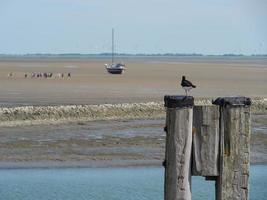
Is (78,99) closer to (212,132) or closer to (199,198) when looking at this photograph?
(199,198)

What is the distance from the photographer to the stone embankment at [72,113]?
27.5 meters

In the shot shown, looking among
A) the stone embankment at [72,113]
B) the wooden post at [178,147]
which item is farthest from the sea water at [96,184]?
the wooden post at [178,147]

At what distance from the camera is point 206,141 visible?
570 cm

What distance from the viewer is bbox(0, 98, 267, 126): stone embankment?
2752 cm

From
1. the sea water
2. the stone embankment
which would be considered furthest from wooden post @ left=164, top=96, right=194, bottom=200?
the stone embankment

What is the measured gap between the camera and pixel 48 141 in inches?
906

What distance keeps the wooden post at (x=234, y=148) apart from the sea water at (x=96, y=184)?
970 cm

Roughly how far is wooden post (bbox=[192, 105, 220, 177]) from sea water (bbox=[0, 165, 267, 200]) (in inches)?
384

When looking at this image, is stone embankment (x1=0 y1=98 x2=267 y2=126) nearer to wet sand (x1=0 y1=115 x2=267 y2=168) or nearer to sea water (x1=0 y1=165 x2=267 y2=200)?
wet sand (x1=0 y1=115 x2=267 y2=168)

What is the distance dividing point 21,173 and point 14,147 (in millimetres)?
3572

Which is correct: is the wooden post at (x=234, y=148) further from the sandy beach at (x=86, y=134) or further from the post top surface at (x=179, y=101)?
the sandy beach at (x=86, y=134)

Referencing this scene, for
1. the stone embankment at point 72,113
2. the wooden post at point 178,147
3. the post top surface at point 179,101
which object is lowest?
the stone embankment at point 72,113

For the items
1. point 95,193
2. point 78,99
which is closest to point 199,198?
point 95,193

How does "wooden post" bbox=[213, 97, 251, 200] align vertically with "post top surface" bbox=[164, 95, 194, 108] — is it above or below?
below
